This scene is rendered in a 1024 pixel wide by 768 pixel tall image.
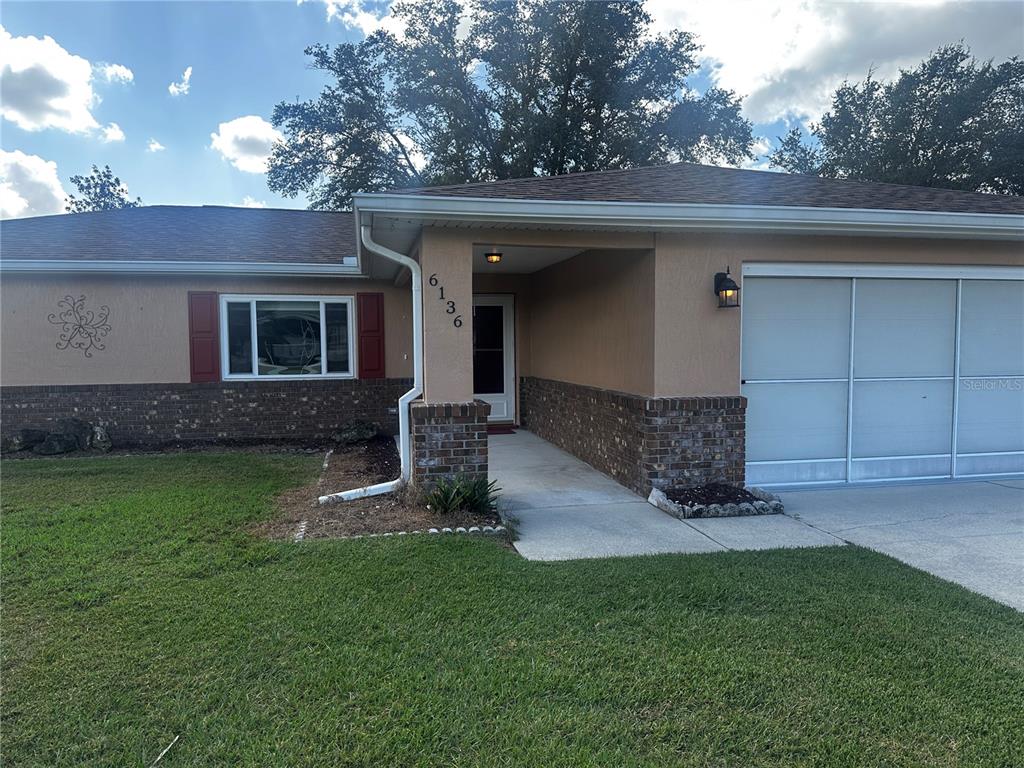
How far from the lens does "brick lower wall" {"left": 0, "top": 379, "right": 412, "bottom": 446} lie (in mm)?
8664

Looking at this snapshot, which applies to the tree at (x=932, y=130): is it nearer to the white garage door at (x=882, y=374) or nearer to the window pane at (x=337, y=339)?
the white garage door at (x=882, y=374)

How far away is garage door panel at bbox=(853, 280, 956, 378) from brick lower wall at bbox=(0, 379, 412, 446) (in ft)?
20.5

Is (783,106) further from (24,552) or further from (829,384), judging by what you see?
(24,552)

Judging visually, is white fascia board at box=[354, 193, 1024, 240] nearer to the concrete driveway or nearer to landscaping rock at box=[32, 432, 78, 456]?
the concrete driveway

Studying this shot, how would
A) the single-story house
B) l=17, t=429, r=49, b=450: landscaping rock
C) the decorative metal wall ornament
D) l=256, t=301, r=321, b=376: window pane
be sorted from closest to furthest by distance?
1. the single-story house
2. l=17, t=429, r=49, b=450: landscaping rock
3. the decorative metal wall ornament
4. l=256, t=301, r=321, b=376: window pane

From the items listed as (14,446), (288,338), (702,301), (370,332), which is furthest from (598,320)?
(14,446)

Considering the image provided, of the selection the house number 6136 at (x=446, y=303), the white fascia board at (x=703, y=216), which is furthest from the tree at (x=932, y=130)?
the house number 6136 at (x=446, y=303)

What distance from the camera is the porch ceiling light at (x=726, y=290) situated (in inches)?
225

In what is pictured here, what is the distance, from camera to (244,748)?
7.39 feet

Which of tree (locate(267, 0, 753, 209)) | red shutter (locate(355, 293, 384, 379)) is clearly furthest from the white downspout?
tree (locate(267, 0, 753, 209))

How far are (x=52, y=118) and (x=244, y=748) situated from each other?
1339 cm

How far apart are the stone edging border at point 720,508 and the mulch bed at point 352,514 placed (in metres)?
1.54

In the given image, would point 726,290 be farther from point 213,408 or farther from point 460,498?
point 213,408

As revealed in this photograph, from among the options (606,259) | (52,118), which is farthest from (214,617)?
(52,118)
